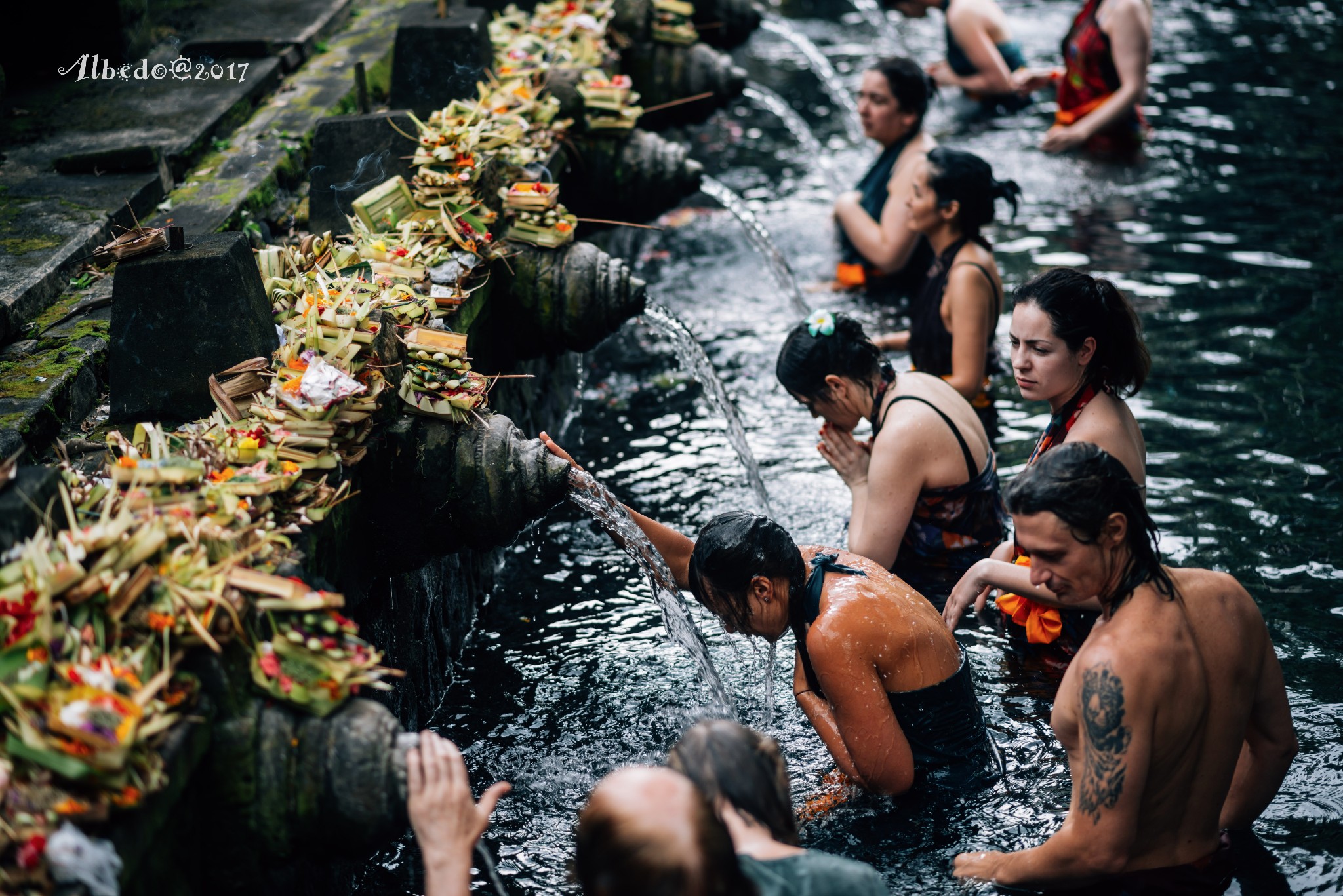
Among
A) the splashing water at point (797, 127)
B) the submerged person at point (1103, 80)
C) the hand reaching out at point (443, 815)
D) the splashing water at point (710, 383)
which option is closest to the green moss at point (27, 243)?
the splashing water at point (710, 383)

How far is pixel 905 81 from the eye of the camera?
680cm

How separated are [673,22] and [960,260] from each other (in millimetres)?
4461

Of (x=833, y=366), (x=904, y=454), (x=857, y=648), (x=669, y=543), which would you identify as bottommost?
(x=669, y=543)

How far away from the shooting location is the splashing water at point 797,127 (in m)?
9.90

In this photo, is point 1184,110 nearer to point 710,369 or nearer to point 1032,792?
point 710,369

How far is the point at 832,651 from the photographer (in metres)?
3.38

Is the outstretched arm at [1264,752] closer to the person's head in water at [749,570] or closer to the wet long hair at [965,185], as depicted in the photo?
the person's head in water at [749,570]

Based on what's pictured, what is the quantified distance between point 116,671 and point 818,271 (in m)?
6.32

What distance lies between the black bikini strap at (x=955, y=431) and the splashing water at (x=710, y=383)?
140 cm

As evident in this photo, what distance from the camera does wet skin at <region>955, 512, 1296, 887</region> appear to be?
278cm

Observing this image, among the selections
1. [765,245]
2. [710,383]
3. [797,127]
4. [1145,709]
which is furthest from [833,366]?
[797,127]

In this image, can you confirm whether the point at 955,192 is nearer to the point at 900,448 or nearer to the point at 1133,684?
the point at 900,448

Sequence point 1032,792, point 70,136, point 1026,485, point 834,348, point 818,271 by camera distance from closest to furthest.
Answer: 1. point 1026,485
2. point 1032,792
3. point 834,348
4. point 70,136
5. point 818,271

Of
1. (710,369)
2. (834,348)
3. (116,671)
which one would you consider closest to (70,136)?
(710,369)
